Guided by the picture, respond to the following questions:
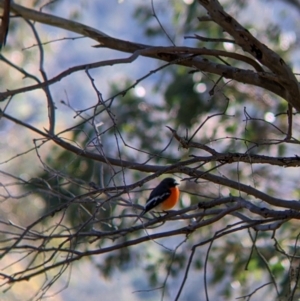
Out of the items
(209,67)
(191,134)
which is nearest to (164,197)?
(191,134)

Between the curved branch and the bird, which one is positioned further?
the bird

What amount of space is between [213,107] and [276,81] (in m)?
6.82

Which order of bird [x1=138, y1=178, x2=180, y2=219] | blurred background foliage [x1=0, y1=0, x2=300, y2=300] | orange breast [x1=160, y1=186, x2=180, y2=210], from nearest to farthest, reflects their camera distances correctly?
bird [x1=138, y1=178, x2=180, y2=219] < orange breast [x1=160, y1=186, x2=180, y2=210] < blurred background foliage [x1=0, y1=0, x2=300, y2=300]

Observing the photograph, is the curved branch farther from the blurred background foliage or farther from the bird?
the blurred background foliage

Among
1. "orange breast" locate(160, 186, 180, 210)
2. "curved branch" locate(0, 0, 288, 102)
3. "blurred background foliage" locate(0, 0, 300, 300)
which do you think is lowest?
"curved branch" locate(0, 0, 288, 102)

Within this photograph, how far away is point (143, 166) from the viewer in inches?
146

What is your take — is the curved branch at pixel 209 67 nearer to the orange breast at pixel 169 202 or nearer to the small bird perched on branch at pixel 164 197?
the small bird perched on branch at pixel 164 197

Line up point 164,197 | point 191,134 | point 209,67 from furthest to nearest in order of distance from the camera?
point 191,134 → point 164,197 → point 209,67

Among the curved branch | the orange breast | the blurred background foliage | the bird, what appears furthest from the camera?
the blurred background foliage

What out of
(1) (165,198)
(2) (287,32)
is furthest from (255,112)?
(1) (165,198)

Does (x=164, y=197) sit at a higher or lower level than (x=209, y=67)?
higher

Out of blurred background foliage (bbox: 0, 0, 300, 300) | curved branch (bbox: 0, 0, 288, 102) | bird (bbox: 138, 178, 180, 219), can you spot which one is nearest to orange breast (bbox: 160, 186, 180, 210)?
bird (bbox: 138, 178, 180, 219)

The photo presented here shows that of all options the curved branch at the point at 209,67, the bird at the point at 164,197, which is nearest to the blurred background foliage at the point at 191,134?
the bird at the point at 164,197

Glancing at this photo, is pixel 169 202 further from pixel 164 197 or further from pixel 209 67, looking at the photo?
pixel 209 67
